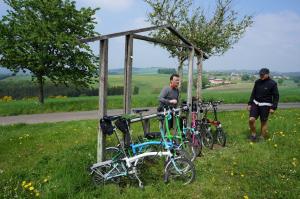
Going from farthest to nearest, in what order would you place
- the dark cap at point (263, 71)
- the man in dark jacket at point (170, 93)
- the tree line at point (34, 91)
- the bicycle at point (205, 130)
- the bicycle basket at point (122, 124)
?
the tree line at point (34, 91) < the dark cap at point (263, 71) < the bicycle at point (205, 130) < the man in dark jacket at point (170, 93) < the bicycle basket at point (122, 124)

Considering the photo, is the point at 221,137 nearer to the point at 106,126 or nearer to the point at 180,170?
the point at 180,170

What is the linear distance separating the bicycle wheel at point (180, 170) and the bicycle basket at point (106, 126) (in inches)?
52.3

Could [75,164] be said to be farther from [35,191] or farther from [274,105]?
[274,105]

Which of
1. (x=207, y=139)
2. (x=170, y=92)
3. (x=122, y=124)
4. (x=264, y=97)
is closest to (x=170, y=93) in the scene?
(x=170, y=92)

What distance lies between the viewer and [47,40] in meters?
22.2

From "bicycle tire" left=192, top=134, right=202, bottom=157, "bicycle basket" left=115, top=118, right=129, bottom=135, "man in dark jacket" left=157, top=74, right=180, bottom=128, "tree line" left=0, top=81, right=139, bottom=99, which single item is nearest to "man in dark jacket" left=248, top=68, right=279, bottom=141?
"bicycle tire" left=192, top=134, right=202, bottom=157

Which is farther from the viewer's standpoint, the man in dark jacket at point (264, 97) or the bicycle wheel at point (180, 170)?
the man in dark jacket at point (264, 97)

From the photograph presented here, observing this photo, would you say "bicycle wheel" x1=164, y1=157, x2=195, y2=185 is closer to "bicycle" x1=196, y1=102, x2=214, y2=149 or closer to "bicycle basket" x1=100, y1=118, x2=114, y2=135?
"bicycle basket" x1=100, y1=118, x2=114, y2=135

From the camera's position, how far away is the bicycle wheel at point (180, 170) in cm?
651

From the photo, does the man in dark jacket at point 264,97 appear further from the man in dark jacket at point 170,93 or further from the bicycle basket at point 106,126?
the bicycle basket at point 106,126

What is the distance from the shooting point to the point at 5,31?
2264 cm

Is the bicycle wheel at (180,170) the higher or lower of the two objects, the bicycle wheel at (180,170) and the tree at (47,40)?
the lower

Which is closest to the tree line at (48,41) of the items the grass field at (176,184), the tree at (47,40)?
the tree at (47,40)

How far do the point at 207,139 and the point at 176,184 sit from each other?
3.33 meters
